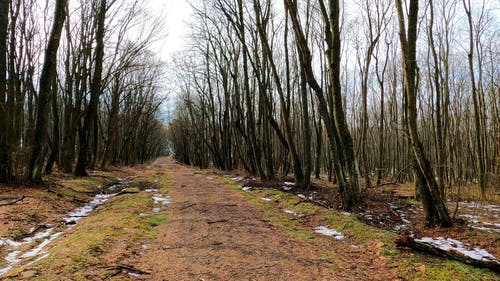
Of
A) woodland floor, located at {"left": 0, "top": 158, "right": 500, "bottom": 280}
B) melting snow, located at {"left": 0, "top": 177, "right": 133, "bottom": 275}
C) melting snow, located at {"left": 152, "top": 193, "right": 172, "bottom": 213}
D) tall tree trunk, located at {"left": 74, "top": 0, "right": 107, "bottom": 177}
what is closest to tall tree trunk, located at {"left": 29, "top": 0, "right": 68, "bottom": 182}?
woodland floor, located at {"left": 0, "top": 158, "right": 500, "bottom": 280}

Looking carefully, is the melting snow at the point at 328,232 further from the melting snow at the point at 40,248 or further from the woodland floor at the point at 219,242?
the melting snow at the point at 40,248

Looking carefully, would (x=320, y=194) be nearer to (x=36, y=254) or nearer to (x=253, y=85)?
(x=36, y=254)

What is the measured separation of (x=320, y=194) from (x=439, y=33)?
1360 cm

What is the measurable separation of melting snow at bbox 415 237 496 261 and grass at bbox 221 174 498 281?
62cm

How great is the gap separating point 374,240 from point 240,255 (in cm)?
247

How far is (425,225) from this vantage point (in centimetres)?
696

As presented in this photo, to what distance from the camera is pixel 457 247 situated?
5637mm

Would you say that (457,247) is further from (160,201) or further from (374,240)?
(160,201)

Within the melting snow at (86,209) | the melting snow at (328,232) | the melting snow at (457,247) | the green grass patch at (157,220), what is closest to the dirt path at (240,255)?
the green grass patch at (157,220)

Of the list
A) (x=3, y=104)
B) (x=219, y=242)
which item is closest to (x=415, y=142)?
(x=219, y=242)

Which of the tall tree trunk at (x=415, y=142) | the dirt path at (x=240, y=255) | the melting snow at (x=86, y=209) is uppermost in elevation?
the tall tree trunk at (x=415, y=142)

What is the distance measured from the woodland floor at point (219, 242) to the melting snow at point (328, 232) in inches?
4.7

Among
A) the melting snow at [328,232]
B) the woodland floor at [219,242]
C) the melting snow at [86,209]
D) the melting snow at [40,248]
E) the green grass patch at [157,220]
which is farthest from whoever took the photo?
the melting snow at [86,209]

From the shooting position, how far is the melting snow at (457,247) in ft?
16.9
